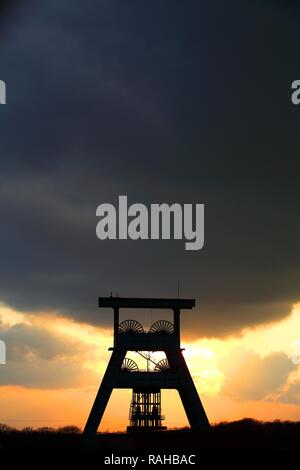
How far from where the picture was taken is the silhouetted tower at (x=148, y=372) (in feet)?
255

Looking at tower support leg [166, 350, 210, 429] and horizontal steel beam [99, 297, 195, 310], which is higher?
horizontal steel beam [99, 297, 195, 310]

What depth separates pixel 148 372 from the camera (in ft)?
257

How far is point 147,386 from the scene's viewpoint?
77.9 m

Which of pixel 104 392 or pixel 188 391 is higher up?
pixel 188 391

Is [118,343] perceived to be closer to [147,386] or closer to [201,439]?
[147,386]

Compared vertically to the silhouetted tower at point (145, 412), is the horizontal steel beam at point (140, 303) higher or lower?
higher

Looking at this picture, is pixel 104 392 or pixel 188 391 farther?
pixel 188 391

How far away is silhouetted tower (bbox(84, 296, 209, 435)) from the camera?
7781 cm

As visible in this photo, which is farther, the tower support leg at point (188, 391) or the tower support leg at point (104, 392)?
the tower support leg at point (188, 391)

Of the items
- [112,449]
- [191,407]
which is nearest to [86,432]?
[112,449]

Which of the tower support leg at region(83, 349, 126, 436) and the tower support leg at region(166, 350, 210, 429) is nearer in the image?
the tower support leg at region(83, 349, 126, 436)

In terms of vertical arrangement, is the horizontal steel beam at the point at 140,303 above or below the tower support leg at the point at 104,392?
above

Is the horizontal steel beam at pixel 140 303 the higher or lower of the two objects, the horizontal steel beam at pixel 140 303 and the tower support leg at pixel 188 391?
the higher
